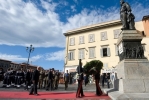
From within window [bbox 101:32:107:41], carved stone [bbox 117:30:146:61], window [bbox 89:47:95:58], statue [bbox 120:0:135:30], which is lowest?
carved stone [bbox 117:30:146:61]

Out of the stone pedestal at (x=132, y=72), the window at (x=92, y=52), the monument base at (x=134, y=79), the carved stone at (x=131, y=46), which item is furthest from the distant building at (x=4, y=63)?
the monument base at (x=134, y=79)

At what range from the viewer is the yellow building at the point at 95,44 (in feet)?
93.9

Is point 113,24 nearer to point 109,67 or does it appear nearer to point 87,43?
point 87,43

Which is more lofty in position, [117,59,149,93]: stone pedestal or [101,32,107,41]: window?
[101,32,107,41]: window

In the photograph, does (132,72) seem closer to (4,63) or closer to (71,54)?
(71,54)

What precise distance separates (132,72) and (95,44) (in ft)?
82.7

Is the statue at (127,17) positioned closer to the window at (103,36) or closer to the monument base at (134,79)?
the monument base at (134,79)

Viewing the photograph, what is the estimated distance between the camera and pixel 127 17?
7883 millimetres


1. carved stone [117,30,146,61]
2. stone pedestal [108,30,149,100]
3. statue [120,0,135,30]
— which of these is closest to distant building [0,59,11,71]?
statue [120,0,135,30]

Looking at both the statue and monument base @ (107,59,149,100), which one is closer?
monument base @ (107,59,149,100)

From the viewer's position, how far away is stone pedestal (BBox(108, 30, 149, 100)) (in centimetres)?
567

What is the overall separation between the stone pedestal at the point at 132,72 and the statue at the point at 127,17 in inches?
17.2

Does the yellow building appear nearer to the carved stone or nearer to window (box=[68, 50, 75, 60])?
window (box=[68, 50, 75, 60])

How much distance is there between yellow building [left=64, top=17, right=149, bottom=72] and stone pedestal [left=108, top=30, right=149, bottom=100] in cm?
2149
